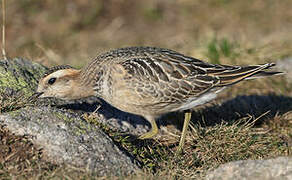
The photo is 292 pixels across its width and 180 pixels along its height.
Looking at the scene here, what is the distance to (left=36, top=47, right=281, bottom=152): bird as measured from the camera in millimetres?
5957

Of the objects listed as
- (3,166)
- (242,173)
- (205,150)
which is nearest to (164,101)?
(205,150)

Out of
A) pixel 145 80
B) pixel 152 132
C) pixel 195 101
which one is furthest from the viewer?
pixel 152 132

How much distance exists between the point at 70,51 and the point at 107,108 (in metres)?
5.51

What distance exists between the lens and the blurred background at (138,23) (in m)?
12.0

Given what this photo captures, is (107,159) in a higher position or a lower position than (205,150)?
higher

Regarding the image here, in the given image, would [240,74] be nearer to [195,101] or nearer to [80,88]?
[195,101]

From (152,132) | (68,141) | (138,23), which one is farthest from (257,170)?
(138,23)

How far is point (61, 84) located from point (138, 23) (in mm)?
7794

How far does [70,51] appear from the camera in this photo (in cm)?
1198

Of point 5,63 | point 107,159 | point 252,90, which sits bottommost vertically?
point 252,90

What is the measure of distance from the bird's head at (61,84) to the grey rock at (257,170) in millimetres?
2219

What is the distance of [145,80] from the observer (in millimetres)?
5984

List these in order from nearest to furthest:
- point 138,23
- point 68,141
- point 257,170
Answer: point 257,170 → point 68,141 → point 138,23

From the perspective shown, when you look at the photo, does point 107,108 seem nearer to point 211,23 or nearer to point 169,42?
point 169,42
